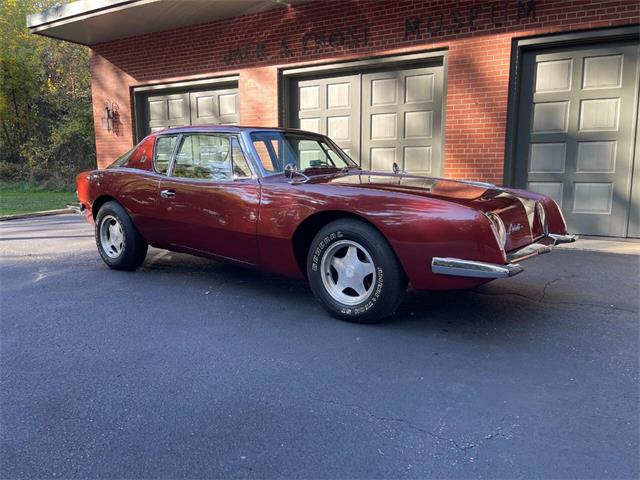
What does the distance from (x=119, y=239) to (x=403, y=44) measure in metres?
5.41

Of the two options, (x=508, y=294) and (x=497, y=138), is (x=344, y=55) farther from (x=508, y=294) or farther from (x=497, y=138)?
(x=508, y=294)

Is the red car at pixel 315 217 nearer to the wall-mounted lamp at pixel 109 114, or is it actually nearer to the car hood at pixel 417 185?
the car hood at pixel 417 185

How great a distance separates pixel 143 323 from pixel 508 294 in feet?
10.2

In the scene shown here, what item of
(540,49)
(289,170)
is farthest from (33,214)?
(540,49)

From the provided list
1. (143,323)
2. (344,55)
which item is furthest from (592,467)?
(344,55)

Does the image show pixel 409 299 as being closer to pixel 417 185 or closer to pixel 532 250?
pixel 417 185

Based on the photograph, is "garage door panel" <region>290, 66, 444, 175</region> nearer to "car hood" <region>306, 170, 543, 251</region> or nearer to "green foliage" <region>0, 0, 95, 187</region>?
"car hood" <region>306, 170, 543, 251</region>

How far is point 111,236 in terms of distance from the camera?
17.5ft

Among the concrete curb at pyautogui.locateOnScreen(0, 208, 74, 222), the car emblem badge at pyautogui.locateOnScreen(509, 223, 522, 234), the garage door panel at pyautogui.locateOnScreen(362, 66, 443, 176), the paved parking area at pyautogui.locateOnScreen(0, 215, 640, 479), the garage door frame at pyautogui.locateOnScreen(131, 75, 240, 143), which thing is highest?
the garage door frame at pyautogui.locateOnScreen(131, 75, 240, 143)

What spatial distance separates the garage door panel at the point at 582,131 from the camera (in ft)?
22.3

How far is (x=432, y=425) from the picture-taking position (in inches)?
90.0

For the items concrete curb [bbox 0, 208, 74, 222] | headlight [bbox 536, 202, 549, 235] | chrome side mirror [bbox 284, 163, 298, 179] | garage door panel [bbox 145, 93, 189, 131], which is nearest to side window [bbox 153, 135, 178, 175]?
chrome side mirror [bbox 284, 163, 298, 179]

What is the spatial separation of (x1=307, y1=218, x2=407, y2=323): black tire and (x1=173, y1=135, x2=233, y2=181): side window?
1152 millimetres

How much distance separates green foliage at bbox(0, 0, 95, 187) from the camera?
20438 millimetres
